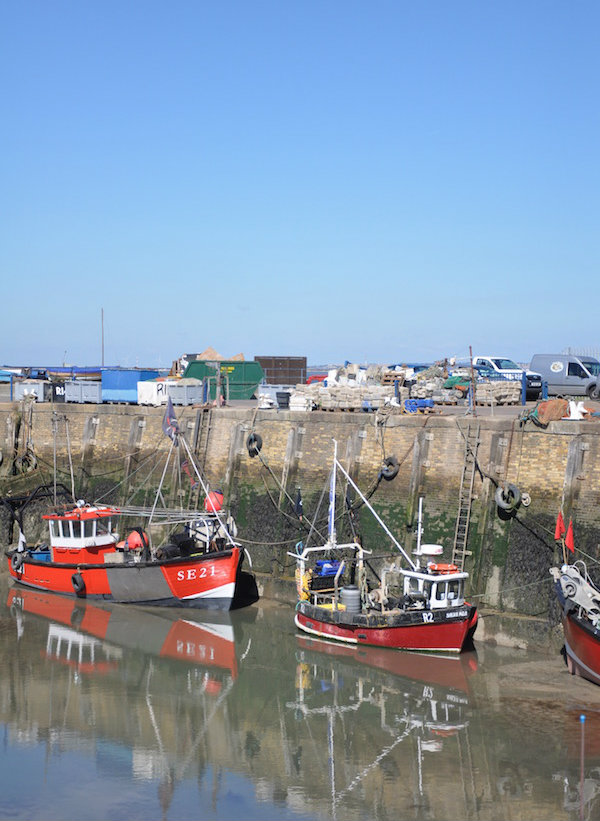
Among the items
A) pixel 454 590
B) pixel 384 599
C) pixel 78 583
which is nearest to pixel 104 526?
pixel 78 583

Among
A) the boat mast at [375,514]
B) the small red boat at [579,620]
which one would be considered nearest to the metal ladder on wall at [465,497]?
the boat mast at [375,514]

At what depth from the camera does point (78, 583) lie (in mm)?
29906

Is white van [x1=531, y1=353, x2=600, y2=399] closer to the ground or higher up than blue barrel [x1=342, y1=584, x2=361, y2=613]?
higher up

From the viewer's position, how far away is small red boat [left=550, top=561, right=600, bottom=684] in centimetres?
2052

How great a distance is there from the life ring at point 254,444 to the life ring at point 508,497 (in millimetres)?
9258

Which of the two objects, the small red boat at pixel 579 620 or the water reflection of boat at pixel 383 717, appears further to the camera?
the small red boat at pixel 579 620

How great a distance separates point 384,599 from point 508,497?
4282 millimetres

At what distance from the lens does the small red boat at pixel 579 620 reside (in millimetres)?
20516

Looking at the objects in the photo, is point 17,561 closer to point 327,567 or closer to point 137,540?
point 137,540

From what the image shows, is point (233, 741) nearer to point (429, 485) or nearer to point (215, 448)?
point (429, 485)

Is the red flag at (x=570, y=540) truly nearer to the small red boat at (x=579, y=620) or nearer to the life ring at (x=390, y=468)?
the small red boat at (x=579, y=620)

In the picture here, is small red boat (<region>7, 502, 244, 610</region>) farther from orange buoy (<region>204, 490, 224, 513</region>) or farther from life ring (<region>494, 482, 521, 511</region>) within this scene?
life ring (<region>494, 482, 521, 511</region>)

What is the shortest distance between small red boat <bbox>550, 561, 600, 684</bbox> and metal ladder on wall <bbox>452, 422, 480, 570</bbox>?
3.93 m

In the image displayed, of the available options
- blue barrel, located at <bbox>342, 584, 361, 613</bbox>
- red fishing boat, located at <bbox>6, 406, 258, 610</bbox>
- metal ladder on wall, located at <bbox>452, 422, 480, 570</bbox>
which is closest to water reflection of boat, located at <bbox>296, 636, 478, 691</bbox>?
blue barrel, located at <bbox>342, 584, 361, 613</bbox>
